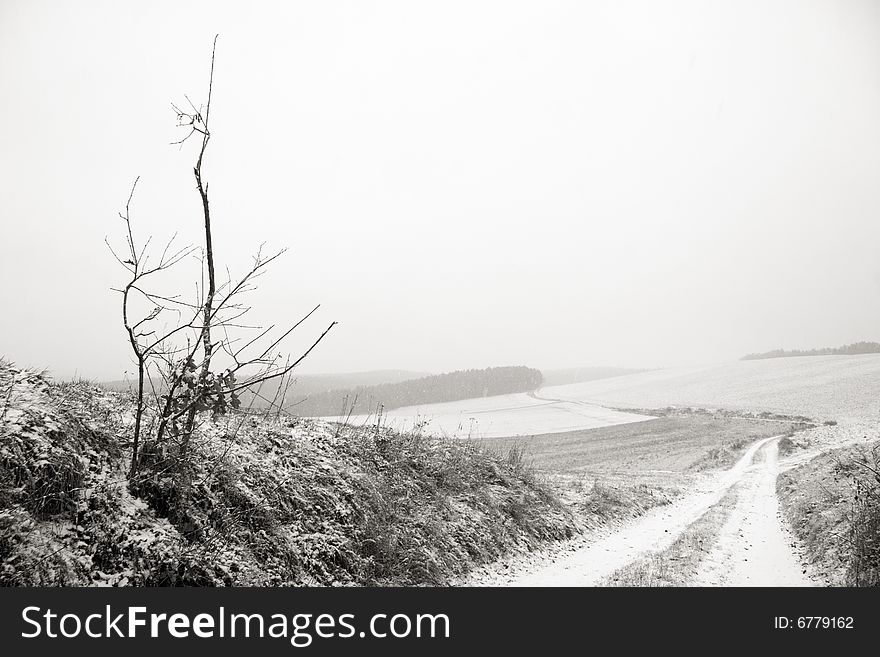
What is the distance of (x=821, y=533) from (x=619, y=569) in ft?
17.9

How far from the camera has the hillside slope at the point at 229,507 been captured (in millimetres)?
4625

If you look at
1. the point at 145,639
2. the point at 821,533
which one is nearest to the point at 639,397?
the point at 821,533

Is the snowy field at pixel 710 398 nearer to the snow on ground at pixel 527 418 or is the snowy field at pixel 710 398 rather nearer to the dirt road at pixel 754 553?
the snow on ground at pixel 527 418

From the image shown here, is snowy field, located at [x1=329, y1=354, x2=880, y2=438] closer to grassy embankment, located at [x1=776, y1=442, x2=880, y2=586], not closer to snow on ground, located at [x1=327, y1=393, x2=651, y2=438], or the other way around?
snow on ground, located at [x1=327, y1=393, x2=651, y2=438]

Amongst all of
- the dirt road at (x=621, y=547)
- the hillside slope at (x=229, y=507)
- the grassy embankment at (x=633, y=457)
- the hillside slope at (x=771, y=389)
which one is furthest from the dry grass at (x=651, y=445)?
the hillside slope at (x=229, y=507)

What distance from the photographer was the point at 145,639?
14.8 ft

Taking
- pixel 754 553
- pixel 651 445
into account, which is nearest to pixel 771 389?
pixel 651 445

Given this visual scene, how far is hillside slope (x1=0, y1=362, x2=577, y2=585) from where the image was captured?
4.62m

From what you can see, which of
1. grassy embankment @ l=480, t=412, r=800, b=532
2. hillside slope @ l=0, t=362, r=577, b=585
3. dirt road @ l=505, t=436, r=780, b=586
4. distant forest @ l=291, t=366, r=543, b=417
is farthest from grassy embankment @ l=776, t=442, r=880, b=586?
distant forest @ l=291, t=366, r=543, b=417

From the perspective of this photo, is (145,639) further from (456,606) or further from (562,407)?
(562,407)

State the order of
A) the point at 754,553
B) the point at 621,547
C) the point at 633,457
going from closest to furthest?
the point at 754,553
the point at 621,547
the point at 633,457

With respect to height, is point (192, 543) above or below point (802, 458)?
above

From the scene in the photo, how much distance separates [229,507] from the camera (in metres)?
A: 6.17

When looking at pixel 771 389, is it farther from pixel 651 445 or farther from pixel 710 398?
pixel 651 445
